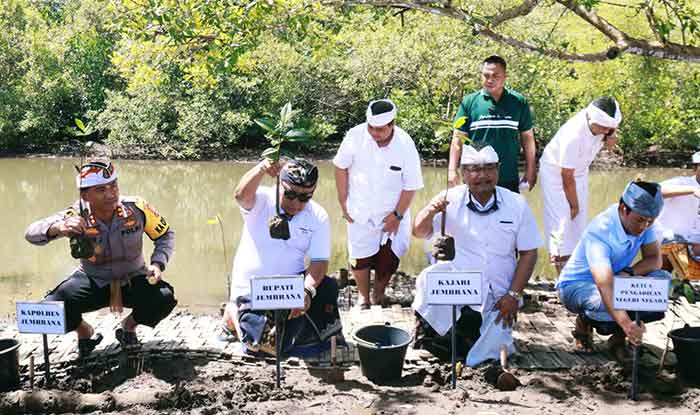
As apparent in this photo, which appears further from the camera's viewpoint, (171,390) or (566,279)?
(566,279)

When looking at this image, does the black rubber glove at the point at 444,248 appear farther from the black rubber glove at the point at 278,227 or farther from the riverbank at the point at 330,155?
the riverbank at the point at 330,155

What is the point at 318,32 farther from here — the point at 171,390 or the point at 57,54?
the point at 57,54

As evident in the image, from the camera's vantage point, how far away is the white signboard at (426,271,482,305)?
11.3ft

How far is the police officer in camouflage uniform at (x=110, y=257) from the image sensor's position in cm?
379

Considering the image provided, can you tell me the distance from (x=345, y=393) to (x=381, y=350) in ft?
0.94

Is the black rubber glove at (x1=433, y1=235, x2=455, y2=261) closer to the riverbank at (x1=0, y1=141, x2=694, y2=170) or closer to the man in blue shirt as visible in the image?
the man in blue shirt

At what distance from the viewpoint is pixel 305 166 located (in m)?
3.81

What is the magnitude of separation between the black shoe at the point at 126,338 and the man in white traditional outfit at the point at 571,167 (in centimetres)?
291

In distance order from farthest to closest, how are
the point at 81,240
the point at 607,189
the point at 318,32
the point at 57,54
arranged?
1. the point at 57,54
2. the point at 607,189
3. the point at 318,32
4. the point at 81,240

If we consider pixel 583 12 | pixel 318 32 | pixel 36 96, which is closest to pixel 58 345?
pixel 318 32

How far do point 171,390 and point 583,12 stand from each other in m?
4.91

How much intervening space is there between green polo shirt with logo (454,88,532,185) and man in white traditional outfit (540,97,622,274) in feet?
0.83

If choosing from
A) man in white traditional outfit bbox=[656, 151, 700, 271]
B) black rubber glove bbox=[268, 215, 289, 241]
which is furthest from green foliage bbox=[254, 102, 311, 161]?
man in white traditional outfit bbox=[656, 151, 700, 271]

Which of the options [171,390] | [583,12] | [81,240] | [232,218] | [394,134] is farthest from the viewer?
[232,218]
